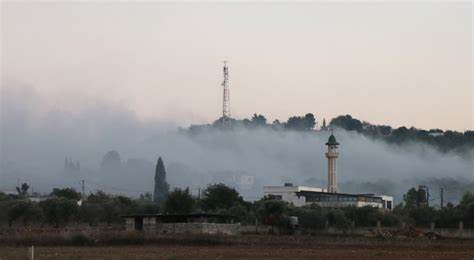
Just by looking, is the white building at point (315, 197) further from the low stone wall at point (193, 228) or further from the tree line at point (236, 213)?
the low stone wall at point (193, 228)

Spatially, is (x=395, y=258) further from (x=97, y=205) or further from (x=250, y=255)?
(x=97, y=205)

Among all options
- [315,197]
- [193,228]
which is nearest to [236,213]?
[193,228]

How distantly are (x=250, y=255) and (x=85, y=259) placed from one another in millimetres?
11658

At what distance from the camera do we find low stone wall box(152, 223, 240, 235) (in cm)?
9631

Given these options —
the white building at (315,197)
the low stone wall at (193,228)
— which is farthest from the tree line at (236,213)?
the white building at (315,197)

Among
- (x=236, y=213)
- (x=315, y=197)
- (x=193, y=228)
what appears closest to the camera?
(x=193, y=228)

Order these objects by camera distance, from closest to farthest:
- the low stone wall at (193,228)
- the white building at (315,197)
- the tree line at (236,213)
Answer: the low stone wall at (193,228)
the tree line at (236,213)
the white building at (315,197)

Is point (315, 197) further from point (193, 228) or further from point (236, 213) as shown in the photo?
point (193, 228)

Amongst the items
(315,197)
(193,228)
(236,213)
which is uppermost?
(315,197)

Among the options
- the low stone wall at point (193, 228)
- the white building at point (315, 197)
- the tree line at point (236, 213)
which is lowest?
the low stone wall at point (193, 228)

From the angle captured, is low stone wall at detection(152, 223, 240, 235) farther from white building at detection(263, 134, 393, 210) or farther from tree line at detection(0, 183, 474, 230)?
white building at detection(263, 134, 393, 210)

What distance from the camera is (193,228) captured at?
319ft

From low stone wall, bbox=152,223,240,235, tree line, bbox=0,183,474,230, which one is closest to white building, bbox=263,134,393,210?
tree line, bbox=0,183,474,230

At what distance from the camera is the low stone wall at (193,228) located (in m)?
96.3
